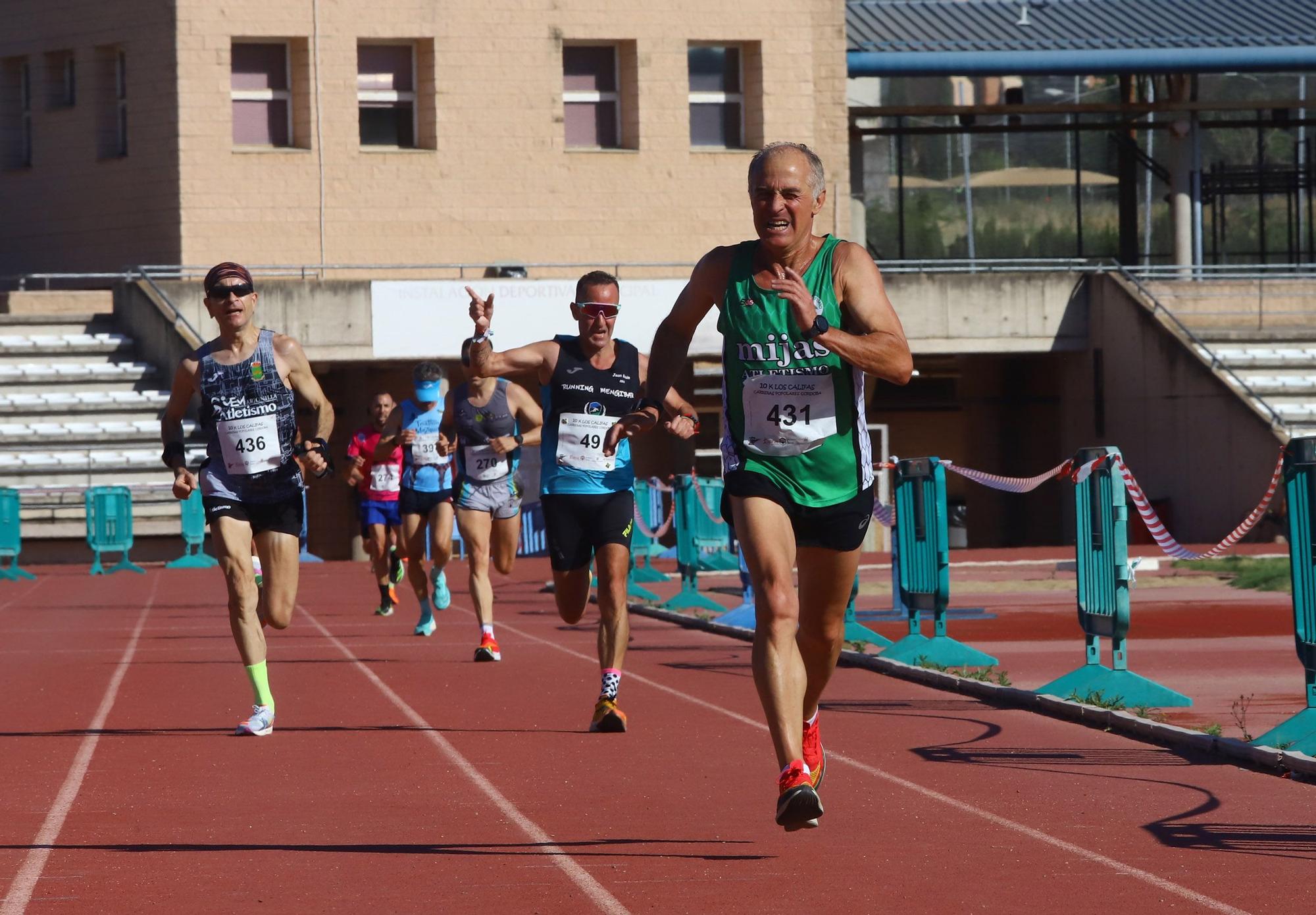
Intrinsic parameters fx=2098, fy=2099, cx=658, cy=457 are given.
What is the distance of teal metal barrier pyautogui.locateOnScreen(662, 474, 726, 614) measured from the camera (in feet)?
63.1

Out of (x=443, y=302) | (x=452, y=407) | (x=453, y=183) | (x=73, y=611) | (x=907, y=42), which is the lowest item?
(x=73, y=611)

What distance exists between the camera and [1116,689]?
11.0 metres

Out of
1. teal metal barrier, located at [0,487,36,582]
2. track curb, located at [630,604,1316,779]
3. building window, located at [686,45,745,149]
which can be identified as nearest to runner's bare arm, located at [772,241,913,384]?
track curb, located at [630,604,1316,779]

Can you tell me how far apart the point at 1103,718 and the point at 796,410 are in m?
4.13

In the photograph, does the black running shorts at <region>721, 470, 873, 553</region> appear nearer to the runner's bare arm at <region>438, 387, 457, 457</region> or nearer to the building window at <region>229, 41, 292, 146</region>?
the runner's bare arm at <region>438, 387, 457, 457</region>

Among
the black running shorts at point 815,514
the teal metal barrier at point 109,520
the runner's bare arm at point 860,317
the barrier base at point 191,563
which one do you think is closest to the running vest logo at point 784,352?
Answer: the runner's bare arm at point 860,317

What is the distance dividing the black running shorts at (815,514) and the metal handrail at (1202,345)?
23222 mm

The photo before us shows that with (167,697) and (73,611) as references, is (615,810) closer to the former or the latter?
(167,697)

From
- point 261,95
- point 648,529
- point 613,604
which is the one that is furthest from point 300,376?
point 261,95

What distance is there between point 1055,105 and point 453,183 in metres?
10.9

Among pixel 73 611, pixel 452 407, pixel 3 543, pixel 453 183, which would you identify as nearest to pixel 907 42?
pixel 453 183

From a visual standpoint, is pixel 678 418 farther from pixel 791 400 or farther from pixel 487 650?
pixel 487 650

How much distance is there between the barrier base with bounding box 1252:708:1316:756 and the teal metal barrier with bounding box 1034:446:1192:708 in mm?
1667

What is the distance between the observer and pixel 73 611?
20.9 metres
